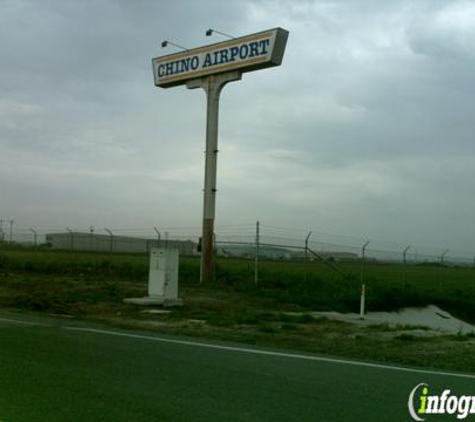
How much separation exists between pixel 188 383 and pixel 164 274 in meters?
10.8

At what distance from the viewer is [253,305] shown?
21281 mm

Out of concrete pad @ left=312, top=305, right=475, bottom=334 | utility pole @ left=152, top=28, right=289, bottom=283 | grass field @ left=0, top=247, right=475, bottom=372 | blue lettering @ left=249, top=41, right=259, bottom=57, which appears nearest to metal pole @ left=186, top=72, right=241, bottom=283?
utility pole @ left=152, top=28, right=289, bottom=283

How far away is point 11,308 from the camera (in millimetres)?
18203

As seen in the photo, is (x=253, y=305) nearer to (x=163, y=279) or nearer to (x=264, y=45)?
(x=163, y=279)

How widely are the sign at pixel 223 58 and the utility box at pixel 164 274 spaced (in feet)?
32.3

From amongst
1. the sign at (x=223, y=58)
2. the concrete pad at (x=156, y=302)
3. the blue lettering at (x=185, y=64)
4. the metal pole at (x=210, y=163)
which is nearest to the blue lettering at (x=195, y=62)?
the sign at (x=223, y=58)

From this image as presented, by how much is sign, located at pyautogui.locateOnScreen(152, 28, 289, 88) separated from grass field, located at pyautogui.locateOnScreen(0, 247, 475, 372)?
8.35 m

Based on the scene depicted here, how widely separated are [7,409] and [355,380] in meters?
4.33

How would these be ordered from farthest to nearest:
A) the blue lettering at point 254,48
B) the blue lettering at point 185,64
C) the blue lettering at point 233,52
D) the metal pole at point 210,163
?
the blue lettering at point 185,64, the metal pole at point 210,163, the blue lettering at point 233,52, the blue lettering at point 254,48

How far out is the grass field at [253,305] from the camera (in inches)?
528

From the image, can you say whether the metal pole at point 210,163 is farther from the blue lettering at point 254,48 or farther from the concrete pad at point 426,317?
the concrete pad at point 426,317

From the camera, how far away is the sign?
25766mm

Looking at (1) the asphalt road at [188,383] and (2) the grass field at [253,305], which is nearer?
(1) the asphalt road at [188,383]

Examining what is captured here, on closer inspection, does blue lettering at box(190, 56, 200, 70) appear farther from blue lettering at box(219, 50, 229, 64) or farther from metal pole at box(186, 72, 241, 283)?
blue lettering at box(219, 50, 229, 64)
